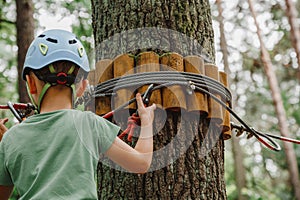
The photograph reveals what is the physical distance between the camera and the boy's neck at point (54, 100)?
1.77 m

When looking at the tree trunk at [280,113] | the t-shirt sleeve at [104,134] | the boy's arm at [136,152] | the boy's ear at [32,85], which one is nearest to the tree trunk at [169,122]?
the boy's arm at [136,152]

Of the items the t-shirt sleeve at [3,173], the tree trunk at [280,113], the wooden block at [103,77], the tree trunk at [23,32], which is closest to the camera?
the t-shirt sleeve at [3,173]

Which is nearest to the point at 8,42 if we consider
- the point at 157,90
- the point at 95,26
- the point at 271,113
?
the point at 95,26

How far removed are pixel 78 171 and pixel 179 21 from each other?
1.01 metres

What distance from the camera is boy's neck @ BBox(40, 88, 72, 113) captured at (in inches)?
69.7

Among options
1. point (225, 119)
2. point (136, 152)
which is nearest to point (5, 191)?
point (136, 152)

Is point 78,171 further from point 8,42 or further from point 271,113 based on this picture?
point 271,113

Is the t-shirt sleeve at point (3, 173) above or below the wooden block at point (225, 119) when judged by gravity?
below

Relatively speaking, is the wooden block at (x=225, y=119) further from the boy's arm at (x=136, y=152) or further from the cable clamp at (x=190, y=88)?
the boy's arm at (x=136, y=152)

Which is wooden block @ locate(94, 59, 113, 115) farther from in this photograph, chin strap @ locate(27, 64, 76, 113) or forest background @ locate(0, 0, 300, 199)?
forest background @ locate(0, 0, 300, 199)

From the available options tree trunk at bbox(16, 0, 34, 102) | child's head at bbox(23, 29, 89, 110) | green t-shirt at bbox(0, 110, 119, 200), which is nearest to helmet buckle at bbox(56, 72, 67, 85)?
child's head at bbox(23, 29, 89, 110)

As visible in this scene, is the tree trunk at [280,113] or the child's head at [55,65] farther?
the tree trunk at [280,113]

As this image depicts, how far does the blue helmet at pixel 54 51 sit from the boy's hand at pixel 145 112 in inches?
10.3

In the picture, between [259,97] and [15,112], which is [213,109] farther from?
[259,97]
